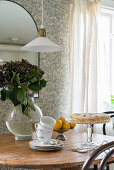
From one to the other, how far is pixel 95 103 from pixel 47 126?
138 centimetres

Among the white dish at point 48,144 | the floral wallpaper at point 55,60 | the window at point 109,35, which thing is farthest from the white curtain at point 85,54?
the white dish at point 48,144

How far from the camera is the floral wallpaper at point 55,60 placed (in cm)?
290

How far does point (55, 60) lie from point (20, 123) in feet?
3.56

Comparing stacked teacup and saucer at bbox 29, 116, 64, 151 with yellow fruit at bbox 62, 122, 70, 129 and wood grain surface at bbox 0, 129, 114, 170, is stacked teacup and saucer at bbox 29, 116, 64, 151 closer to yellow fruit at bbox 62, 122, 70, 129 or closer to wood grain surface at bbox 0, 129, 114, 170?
wood grain surface at bbox 0, 129, 114, 170

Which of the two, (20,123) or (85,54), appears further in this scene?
(85,54)

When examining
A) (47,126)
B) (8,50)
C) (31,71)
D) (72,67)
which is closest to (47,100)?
(72,67)

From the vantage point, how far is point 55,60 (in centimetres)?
300

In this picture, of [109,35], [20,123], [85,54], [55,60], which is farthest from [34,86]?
[109,35]

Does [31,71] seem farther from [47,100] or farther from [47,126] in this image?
[47,100]

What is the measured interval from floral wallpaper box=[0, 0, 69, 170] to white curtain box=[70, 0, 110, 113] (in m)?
0.08

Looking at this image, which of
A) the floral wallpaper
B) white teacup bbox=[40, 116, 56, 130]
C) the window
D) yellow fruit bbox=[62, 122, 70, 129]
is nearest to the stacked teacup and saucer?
white teacup bbox=[40, 116, 56, 130]

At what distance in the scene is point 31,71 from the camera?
7.03 feet

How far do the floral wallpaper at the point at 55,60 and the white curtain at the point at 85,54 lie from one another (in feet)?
0.25

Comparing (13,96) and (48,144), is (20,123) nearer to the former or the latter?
(13,96)
